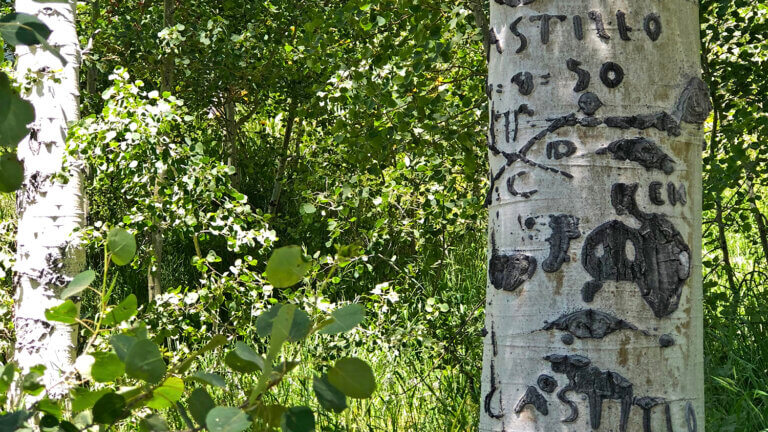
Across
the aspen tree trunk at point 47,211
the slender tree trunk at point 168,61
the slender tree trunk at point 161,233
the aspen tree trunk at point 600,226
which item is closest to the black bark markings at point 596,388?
the aspen tree trunk at point 600,226

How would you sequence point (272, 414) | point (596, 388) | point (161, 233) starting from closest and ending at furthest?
point (272, 414) < point (596, 388) < point (161, 233)

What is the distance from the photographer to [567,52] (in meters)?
1.10

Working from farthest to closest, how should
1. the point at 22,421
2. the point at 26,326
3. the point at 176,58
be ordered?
the point at 176,58 → the point at 26,326 → the point at 22,421

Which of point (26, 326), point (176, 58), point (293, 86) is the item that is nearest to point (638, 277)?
point (26, 326)

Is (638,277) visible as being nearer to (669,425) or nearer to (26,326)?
(669,425)

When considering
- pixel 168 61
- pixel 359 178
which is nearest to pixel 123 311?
pixel 359 178

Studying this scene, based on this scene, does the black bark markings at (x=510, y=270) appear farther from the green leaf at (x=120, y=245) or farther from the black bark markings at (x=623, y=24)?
the green leaf at (x=120, y=245)

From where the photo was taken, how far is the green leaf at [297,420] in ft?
2.25

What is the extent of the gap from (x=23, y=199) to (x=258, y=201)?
3.34 metres

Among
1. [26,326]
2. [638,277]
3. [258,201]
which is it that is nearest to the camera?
[638,277]

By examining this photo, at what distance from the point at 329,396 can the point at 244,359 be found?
3.8 inches

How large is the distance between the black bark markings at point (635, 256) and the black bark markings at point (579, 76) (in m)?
0.15

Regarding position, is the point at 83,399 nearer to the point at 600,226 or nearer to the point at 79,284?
the point at 79,284

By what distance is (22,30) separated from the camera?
65cm
